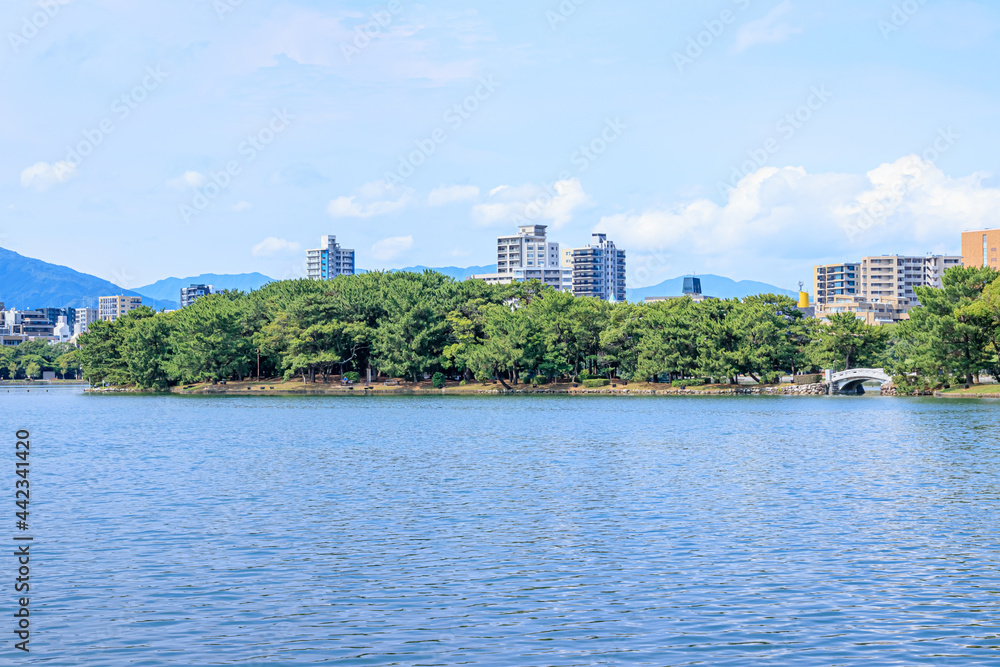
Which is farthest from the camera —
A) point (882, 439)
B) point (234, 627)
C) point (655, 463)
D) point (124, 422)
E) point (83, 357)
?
point (83, 357)

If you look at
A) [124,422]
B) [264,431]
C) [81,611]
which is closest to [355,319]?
[124,422]

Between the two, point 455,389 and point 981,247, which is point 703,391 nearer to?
point 455,389

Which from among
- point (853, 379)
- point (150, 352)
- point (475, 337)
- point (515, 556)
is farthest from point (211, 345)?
point (515, 556)

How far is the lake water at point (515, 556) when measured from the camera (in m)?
14.0

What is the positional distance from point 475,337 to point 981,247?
104 m

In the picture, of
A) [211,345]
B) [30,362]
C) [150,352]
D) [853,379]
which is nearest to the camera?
[853,379]

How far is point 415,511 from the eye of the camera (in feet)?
82.7

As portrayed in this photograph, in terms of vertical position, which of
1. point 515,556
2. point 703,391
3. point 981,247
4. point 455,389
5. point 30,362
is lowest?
point 515,556

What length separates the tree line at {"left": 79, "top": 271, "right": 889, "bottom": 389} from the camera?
104 m

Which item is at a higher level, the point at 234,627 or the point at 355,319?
the point at 355,319

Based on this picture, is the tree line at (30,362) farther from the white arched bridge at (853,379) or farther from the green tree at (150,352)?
the white arched bridge at (853,379)

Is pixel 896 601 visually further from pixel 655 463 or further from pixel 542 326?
pixel 542 326

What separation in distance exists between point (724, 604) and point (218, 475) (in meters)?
21.6

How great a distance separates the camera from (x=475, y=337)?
112 m
